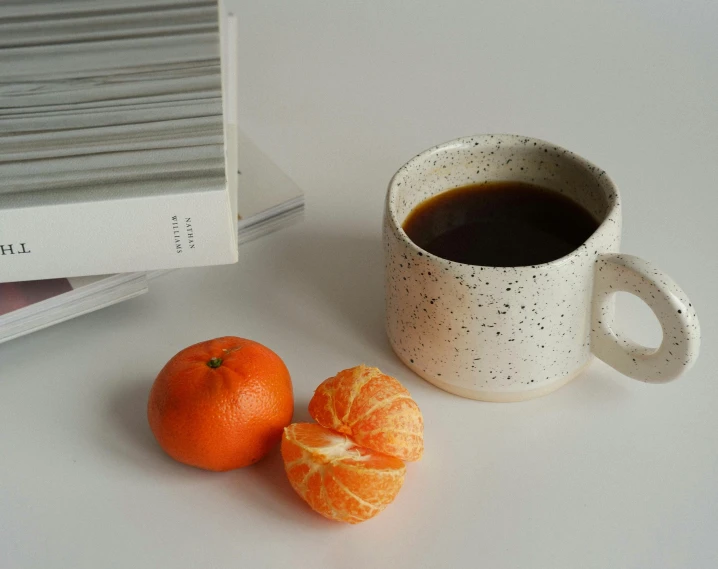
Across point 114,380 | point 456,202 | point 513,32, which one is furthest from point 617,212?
point 513,32

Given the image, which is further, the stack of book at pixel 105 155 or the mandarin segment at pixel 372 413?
the stack of book at pixel 105 155

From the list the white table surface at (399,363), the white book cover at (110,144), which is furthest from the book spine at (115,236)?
the white table surface at (399,363)

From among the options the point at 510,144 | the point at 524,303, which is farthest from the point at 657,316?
the point at 510,144

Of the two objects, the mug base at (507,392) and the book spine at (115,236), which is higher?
the book spine at (115,236)

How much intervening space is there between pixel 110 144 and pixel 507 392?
46cm

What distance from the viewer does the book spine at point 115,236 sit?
88cm

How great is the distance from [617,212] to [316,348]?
0.33 m

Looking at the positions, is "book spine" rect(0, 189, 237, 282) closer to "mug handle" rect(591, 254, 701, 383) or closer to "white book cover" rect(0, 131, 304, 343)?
"white book cover" rect(0, 131, 304, 343)

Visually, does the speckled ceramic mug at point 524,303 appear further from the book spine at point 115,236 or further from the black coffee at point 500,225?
the book spine at point 115,236

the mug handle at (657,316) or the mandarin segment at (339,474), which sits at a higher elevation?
the mug handle at (657,316)

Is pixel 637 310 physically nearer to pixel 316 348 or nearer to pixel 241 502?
pixel 316 348

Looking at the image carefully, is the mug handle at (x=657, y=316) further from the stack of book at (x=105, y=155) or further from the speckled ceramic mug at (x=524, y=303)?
the stack of book at (x=105, y=155)

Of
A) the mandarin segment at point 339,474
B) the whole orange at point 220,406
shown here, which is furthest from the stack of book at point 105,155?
the mandarin segment at point 339,474

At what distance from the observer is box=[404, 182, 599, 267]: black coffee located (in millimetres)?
902
